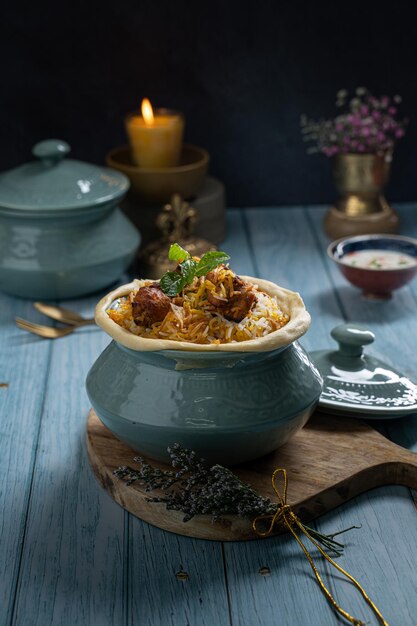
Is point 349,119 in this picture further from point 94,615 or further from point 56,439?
point 94,615

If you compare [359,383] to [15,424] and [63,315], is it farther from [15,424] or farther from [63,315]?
[63,315]

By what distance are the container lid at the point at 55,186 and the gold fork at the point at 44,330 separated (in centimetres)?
26

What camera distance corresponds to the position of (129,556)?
1.23m

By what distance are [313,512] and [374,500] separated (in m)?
0.11

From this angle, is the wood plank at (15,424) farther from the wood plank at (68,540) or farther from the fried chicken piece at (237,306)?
the fried chicken piece at (237,306)

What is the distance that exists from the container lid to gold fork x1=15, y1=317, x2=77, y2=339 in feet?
0.84

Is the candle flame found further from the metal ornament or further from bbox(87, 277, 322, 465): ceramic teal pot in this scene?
bbox(87, 277, 322, 465): ceramic teal pot

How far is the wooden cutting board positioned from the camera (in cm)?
126

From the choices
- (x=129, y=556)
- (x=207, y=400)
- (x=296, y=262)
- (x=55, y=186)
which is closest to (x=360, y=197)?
(x=296, y=262)

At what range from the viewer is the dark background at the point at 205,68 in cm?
248

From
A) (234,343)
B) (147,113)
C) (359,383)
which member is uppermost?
(234,343)

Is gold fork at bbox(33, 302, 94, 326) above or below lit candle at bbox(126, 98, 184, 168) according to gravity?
below

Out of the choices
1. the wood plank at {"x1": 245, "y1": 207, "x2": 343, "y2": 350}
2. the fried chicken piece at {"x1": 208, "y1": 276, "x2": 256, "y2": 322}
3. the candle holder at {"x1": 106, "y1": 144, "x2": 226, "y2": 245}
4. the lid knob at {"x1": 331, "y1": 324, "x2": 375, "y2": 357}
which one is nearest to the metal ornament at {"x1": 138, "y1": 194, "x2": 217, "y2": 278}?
the candle holder at {"x1": 106, "y1": 144, "x2": 226, "y2": 245}

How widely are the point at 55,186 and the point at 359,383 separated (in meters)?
0.92
